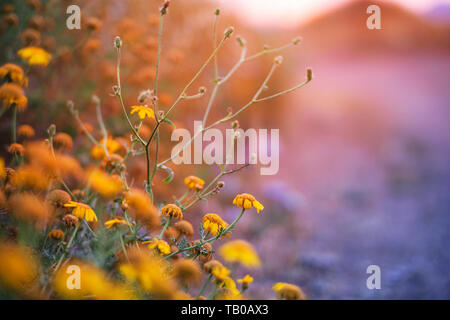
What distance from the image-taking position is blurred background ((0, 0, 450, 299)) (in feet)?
8.22

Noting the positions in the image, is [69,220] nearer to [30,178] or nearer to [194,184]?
[30,178]

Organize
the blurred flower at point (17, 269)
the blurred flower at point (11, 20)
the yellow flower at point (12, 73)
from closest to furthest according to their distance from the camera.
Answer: the blurred flower at point (17, 269) < the yellow flower at point (12, 73) < the blurred flower at point (11, 20)

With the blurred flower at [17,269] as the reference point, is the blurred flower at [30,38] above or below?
above

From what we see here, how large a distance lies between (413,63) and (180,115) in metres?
4.66

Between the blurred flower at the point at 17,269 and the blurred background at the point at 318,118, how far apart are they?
985 mm

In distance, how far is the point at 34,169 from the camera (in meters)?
1.39

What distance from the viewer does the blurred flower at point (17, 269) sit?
106 centimetres

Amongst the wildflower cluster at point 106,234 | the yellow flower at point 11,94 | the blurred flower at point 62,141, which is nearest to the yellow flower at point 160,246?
the wildflower cluster at point 106,234

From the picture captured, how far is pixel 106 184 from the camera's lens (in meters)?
1.50

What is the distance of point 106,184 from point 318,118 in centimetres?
421

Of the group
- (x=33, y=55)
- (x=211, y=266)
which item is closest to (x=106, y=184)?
(x=211, y=266)

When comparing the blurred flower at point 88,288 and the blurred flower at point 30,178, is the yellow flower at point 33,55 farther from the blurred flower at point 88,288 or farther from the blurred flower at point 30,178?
the blurred flower at point 88,288

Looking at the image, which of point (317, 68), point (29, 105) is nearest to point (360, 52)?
point (317, 68)
